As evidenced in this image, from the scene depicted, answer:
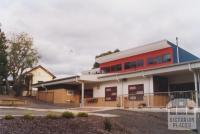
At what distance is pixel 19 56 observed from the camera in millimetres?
41062

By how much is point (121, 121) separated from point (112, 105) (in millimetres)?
12377

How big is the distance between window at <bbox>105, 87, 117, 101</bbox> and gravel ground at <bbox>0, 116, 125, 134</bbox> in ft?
47.4

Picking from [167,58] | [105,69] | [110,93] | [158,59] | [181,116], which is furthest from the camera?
[105,69]

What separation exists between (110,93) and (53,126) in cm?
1720

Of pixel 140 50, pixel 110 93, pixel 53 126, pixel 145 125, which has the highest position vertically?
→ pixel 140 50

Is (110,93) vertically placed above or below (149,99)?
above

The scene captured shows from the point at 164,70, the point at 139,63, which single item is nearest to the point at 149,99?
the point at 164,70

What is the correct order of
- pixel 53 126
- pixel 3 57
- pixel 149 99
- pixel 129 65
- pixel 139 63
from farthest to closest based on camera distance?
1. pixel 3 57
2. pixel 129 65
3. pixel 139 63
4. pixel 149 99
5. pixel 53 126

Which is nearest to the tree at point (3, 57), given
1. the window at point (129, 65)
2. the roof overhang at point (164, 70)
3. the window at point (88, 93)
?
the window at point (88, 93)

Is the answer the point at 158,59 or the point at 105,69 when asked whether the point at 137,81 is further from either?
the point at 105,69

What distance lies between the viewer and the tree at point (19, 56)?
40719 millimetres

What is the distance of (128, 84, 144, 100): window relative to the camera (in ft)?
83.5

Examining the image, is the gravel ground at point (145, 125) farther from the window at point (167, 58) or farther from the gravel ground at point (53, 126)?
the window at point (167, 58)

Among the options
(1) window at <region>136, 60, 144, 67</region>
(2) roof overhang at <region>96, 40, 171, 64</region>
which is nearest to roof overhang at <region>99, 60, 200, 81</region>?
(1) window at <region>136, 60, 144, 67</region>
